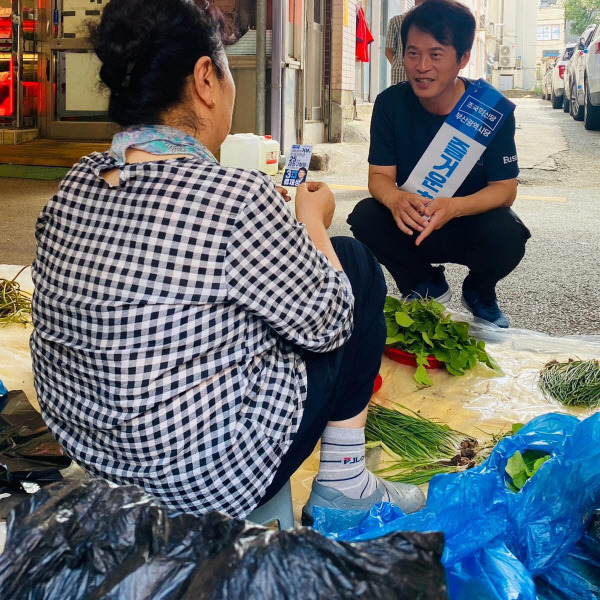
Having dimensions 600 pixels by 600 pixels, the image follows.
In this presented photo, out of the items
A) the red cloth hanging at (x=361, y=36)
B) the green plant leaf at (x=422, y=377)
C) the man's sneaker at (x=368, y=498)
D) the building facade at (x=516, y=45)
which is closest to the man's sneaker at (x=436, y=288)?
the green plant leaf at (x=422, y=377)

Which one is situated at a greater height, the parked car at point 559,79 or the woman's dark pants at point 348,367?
the parked car at point 559,79

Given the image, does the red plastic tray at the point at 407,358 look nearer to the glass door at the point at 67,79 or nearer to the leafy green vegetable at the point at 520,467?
the leafy green vegetable at the point at 520,467

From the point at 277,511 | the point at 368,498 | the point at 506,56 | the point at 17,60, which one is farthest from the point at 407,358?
the point at 506,56

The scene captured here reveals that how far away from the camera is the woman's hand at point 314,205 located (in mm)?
2031

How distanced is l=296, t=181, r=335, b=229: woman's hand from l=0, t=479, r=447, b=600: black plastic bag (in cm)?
103

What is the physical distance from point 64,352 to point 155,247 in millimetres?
331

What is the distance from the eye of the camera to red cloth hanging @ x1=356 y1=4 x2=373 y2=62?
45.1 feet

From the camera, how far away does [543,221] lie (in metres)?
6.75

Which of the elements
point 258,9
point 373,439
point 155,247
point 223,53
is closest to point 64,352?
point 155,247

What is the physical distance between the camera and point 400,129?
11.7 ft

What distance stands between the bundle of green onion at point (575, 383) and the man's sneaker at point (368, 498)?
91 cm

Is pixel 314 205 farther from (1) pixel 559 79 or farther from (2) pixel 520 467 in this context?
(1) pixel 559 79

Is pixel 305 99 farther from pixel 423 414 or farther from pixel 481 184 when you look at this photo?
pixel 423 414

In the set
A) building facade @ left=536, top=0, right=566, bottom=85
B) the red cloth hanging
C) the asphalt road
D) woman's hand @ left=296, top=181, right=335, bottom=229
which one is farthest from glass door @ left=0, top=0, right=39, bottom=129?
building facade @ left=536, top=0, right=566, bottom=85
